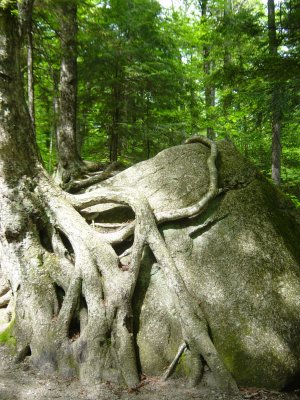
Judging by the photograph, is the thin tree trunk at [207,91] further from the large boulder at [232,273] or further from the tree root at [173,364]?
the tree root at [173,364]

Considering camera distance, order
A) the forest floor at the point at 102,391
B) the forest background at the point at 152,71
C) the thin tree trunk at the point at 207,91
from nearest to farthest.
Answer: the forest floor at the point at 102,391
the forest background at the point at 152,71
the thin tree trunk at the point at 207,91

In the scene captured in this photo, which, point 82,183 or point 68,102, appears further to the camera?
point 68,102

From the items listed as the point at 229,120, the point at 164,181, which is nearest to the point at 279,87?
the point at 164,181

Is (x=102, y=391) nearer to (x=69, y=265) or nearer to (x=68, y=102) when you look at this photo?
(x=69, y=265)

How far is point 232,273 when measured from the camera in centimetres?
422

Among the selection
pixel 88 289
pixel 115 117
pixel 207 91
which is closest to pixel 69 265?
pixel 88 289

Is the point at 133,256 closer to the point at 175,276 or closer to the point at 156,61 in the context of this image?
the point at 175,276

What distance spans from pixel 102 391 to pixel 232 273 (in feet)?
6.96

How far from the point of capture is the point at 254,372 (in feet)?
11.5

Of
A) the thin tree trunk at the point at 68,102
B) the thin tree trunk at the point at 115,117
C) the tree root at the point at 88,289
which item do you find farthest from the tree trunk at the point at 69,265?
the thin tree trunk at the point at 115,117

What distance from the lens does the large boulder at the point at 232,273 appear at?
362cm

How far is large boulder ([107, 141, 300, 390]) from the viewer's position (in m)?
3.62

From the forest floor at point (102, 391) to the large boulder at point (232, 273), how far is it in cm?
16

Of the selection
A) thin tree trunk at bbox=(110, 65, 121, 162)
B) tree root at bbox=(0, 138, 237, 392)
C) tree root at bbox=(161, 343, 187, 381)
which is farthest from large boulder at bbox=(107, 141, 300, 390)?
thin tree trunk at bbox=(110, 65, 121, 162)
